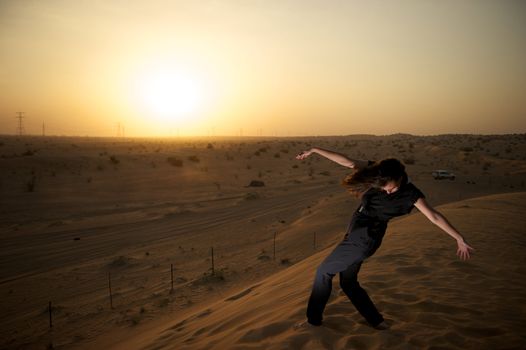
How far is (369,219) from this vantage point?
3367mm

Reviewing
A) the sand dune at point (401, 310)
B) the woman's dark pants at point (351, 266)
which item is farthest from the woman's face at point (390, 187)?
the sand dune at point (401, 310)

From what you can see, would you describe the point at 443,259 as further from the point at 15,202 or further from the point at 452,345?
the point at 15,202

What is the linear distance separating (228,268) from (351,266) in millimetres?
7506

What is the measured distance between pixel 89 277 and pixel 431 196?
63.3 ft

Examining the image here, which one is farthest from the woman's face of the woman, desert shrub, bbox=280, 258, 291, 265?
desert shrub, bbox=280, 258, 291, 265

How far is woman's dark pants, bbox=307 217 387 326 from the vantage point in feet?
11.0

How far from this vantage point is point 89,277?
1000 cm

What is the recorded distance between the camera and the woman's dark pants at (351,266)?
334cm

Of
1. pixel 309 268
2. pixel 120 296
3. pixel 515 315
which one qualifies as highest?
pixel 515 315

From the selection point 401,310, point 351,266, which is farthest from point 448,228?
point 401,310

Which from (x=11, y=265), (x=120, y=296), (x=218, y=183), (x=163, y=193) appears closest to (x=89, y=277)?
(x=120, y=296)

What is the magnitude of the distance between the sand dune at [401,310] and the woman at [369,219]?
338 mm

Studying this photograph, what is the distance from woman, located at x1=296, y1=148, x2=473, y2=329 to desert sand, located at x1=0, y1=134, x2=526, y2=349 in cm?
45

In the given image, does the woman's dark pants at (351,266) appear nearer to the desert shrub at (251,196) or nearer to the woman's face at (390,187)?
the woman's face at (390,187)
